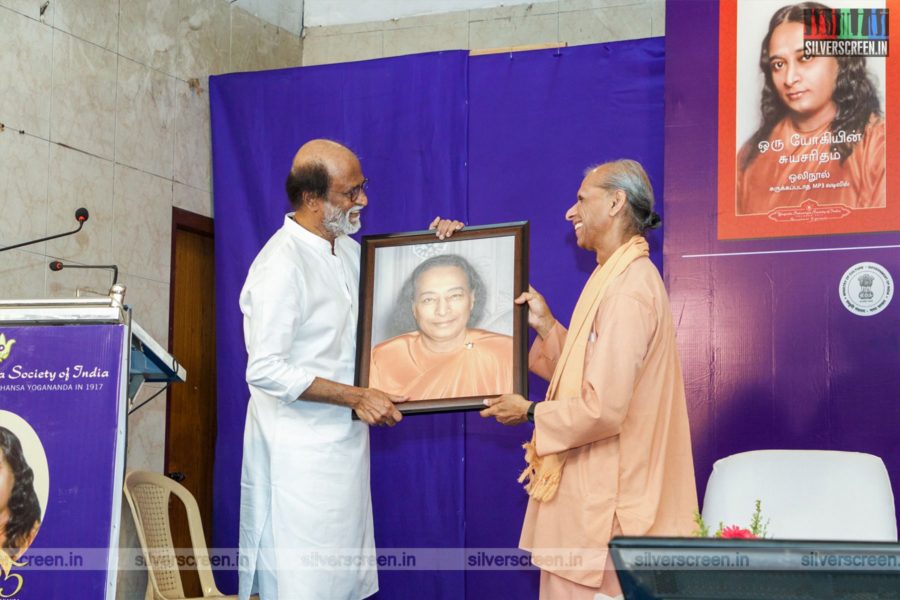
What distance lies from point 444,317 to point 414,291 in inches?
5.6

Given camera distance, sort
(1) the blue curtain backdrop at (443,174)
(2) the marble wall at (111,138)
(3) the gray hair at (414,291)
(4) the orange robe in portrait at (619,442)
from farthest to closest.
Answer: (1) the blue curtain backdrop at (443,174) → (2) the marble wall at (111,138) → (3) the gray hair at (414,291) → (4) the orange robe in portrait at (619,442)

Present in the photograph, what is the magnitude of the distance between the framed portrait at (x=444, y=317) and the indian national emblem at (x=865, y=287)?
1.31 metres

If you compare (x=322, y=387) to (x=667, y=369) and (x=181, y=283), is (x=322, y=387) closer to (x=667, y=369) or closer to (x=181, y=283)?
(x=667, y=369)

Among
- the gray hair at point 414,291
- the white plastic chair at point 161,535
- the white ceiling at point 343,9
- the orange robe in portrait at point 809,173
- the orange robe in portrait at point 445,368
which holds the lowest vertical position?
the white plastic chair at point 161,535

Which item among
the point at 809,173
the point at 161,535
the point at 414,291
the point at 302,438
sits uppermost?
the point at 809,173

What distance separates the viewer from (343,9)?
6484mm

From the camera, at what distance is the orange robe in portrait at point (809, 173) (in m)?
4.27

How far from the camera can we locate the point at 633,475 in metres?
3.29

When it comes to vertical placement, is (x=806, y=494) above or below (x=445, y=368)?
below

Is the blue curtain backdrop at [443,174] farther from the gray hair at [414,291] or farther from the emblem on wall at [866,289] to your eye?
the gray hair at [414,291]

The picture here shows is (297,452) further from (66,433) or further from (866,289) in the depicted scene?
(866,289)

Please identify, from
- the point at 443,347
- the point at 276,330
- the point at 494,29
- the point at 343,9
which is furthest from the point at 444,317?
the point at 343,9

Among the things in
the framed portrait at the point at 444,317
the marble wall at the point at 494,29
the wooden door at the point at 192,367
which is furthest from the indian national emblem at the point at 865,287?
the wooden door at the point at 192,367

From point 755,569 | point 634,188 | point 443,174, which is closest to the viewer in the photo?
point 755,569
